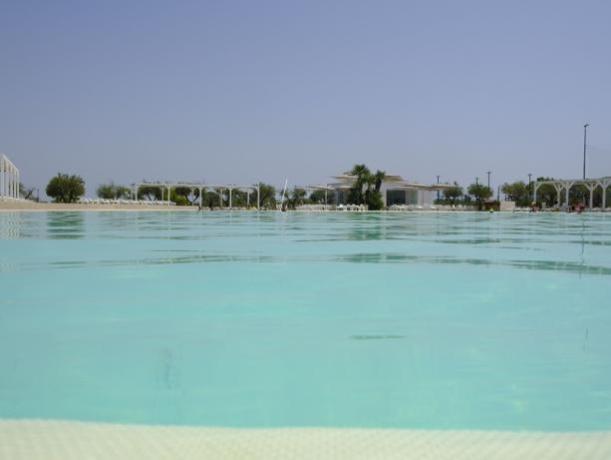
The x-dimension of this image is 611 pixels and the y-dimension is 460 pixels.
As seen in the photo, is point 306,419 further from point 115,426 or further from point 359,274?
point 359,274

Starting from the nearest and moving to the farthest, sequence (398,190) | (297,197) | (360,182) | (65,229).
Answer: (65,229) < (360,182) < (398,190) < (297,197)

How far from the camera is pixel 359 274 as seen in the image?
7613 mm

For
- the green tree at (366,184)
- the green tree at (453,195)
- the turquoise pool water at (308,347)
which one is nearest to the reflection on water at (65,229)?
the turquoise pool water at (308,347)

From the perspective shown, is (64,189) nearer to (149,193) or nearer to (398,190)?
(149,193)

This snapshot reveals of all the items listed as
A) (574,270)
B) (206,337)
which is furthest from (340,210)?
(206,337)

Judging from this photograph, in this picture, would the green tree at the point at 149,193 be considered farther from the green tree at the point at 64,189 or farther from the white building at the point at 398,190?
the white building at the point at 398,190

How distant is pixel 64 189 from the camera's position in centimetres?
7356

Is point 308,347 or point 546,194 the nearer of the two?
point 308,347

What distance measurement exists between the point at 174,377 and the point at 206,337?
2.76 feet

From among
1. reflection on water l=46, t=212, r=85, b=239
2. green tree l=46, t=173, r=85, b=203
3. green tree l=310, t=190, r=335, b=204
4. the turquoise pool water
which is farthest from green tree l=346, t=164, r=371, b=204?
the turquoise pool water

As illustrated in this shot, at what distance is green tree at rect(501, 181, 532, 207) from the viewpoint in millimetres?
90750

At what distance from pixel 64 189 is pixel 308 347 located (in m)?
75.5

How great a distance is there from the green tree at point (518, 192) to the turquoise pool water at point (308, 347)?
288 feet

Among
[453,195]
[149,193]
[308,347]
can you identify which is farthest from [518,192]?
[308,347]
